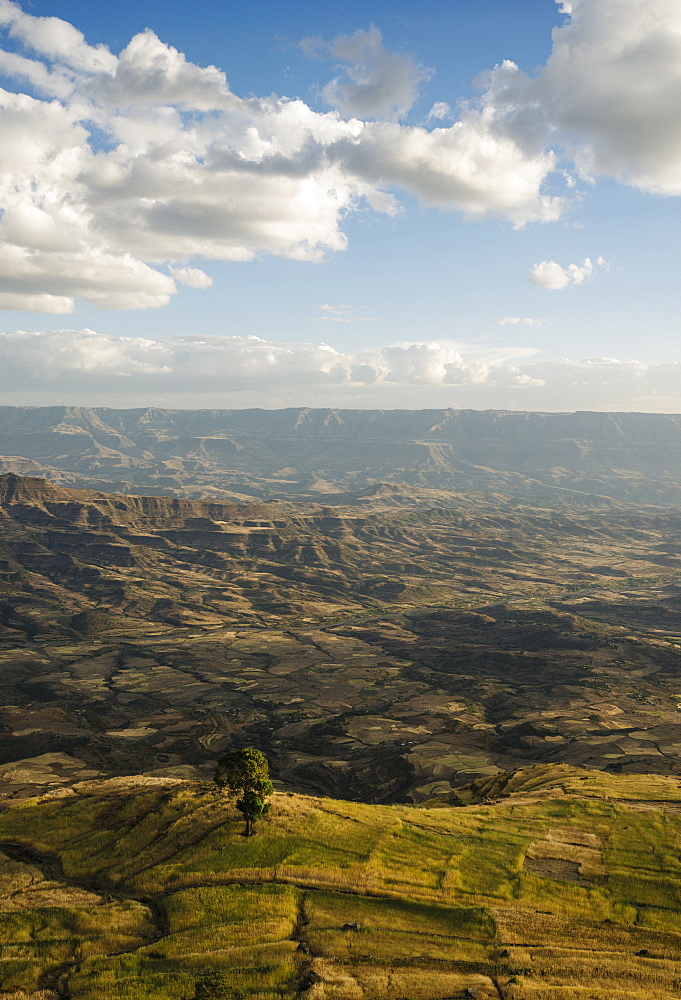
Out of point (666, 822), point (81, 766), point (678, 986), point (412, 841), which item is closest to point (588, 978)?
point (678, 986)

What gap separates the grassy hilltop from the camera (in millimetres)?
48031

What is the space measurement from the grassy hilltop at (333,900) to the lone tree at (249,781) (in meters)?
2.37

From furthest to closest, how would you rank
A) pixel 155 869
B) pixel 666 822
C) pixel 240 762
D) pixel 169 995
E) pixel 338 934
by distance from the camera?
pixel 666 822
pixel 240 762
pixel 155 869
pixel 338 934
pixel 169 995

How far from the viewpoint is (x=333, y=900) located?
60.7 meters

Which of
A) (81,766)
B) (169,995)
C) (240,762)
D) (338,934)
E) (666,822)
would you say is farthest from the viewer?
(81,766)

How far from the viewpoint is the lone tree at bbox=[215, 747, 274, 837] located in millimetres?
74250

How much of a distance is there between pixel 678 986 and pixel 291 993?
31.6 m

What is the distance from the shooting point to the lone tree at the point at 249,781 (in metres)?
74.2

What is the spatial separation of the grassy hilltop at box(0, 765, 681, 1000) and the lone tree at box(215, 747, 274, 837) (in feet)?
7.79

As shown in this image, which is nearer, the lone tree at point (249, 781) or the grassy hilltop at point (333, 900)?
the grassy hilltop at point (333, 900)

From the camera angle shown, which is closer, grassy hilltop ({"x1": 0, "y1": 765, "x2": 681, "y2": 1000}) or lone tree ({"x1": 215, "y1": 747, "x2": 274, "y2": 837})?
grassy hilltop ({"x1": 0, "y1": 765, "x2": 681, "y2": 1000})

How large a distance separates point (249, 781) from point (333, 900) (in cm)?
1986

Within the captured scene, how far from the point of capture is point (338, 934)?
54.5m

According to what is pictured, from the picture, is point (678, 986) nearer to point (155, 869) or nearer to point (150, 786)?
point (155, 869)
